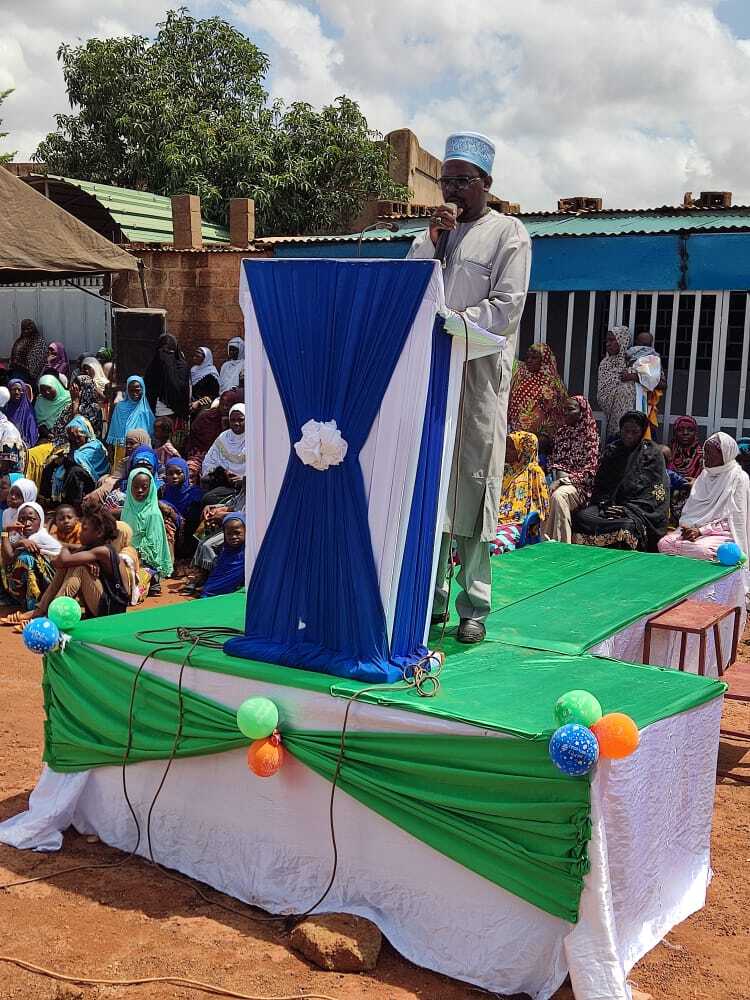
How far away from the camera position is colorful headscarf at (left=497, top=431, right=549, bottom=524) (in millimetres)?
7988

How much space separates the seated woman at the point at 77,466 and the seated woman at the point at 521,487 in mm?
4050

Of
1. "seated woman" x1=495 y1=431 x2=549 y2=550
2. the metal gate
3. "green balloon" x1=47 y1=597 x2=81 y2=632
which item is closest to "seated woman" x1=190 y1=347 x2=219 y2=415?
the metal gate

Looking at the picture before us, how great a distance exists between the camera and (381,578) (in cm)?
356

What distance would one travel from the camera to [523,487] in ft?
26.4

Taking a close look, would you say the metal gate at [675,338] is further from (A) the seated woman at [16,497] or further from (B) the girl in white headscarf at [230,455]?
(A) the seated woman at [16,497]

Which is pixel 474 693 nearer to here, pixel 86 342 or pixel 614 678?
pixel 614 678

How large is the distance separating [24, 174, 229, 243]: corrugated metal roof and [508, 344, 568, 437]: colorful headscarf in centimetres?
723

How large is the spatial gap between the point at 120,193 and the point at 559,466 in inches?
399

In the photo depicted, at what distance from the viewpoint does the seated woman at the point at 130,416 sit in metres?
10.9

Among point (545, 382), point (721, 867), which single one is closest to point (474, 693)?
point (721, 867)

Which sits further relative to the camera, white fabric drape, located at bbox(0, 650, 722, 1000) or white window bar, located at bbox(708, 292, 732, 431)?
white window bar, located at bbox(708, 292, 732, 431)

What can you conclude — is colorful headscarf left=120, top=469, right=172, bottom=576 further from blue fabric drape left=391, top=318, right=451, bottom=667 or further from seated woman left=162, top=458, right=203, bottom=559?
blue fabric drape left=391, top=318, right=451, bottom=667

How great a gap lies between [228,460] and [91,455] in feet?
5.38

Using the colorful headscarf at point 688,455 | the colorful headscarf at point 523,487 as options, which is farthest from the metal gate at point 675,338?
the colorful headscarf at point 523,487
